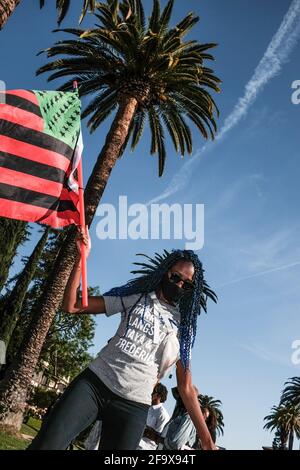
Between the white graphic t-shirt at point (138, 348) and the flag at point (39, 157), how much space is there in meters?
1.77

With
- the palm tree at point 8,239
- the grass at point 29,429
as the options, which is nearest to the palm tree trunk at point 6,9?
the palm tree at point 8,239

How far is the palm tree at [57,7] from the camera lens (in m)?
9.73

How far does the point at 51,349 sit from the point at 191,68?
73.4ft

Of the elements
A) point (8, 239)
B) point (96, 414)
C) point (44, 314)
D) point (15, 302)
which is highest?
point (8, 239)

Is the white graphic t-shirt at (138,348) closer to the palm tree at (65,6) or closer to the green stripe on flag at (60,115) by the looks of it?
the green stripe on flag at (60,115)

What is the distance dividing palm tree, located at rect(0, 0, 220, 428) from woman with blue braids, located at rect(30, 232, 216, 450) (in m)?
9.51

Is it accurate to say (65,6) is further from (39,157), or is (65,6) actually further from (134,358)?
(134,358)

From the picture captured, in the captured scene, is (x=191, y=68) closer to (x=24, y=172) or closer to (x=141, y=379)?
(x=24, y=172)

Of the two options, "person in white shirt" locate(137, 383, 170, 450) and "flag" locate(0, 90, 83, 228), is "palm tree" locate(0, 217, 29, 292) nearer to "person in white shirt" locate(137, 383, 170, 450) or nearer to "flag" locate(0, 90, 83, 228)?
"person in white shirt" locate(137, 383, 170, 450)

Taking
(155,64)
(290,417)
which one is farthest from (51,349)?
(290,417)

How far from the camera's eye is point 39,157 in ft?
16.5

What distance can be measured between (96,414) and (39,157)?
3.11 metres

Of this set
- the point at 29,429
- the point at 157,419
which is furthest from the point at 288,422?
the point at 157,419

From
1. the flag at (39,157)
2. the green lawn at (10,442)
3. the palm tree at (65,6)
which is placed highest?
the palm tree at (65,6)
